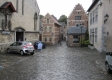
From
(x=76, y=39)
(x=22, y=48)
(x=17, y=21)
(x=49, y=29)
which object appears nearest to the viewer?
(x=22, y=48)

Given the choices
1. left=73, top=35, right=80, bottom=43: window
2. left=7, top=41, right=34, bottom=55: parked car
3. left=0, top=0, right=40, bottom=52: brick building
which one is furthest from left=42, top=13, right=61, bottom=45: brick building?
left=7, top=41, right=34, bottom=55: parked car

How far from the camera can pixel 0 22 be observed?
19641 mm

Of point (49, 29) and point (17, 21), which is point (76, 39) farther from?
point (17, 21)

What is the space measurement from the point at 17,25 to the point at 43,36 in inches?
818

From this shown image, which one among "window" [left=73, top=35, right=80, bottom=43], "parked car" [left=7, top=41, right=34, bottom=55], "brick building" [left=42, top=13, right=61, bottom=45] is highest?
"brick building" [left=42, top=13, right=61, bottom=45]

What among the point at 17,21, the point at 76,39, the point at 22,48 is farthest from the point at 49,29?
the point at 22,48

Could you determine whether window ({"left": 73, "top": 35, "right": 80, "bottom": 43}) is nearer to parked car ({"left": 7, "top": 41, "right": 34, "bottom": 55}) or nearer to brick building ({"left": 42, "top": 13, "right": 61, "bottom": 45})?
brick building ({"left": 42, "top": 13, "right": 61, "bottom": 45})

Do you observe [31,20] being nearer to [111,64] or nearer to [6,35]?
[6,35]

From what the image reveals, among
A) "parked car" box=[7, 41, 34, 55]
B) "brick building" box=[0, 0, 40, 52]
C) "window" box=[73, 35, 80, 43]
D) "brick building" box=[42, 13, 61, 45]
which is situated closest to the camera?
"parked car" box=[7, 41, 34, 55]

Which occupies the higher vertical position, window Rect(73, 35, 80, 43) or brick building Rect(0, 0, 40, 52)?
brick building Rect(0, 0, 40, 52)

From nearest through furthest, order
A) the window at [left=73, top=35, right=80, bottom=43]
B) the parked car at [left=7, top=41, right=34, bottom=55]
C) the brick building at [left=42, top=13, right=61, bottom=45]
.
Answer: the parked car at [left=7, top=41, right=34, bottom=55], the window at [left=73, top=35, right=80, bottom=43], the brick building at [left=42, top=13, right=61, bottom=45]

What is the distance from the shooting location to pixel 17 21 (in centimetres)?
2353

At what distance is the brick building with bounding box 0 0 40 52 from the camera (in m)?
20.0

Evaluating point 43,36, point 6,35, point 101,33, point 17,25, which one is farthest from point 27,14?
point 43,36
